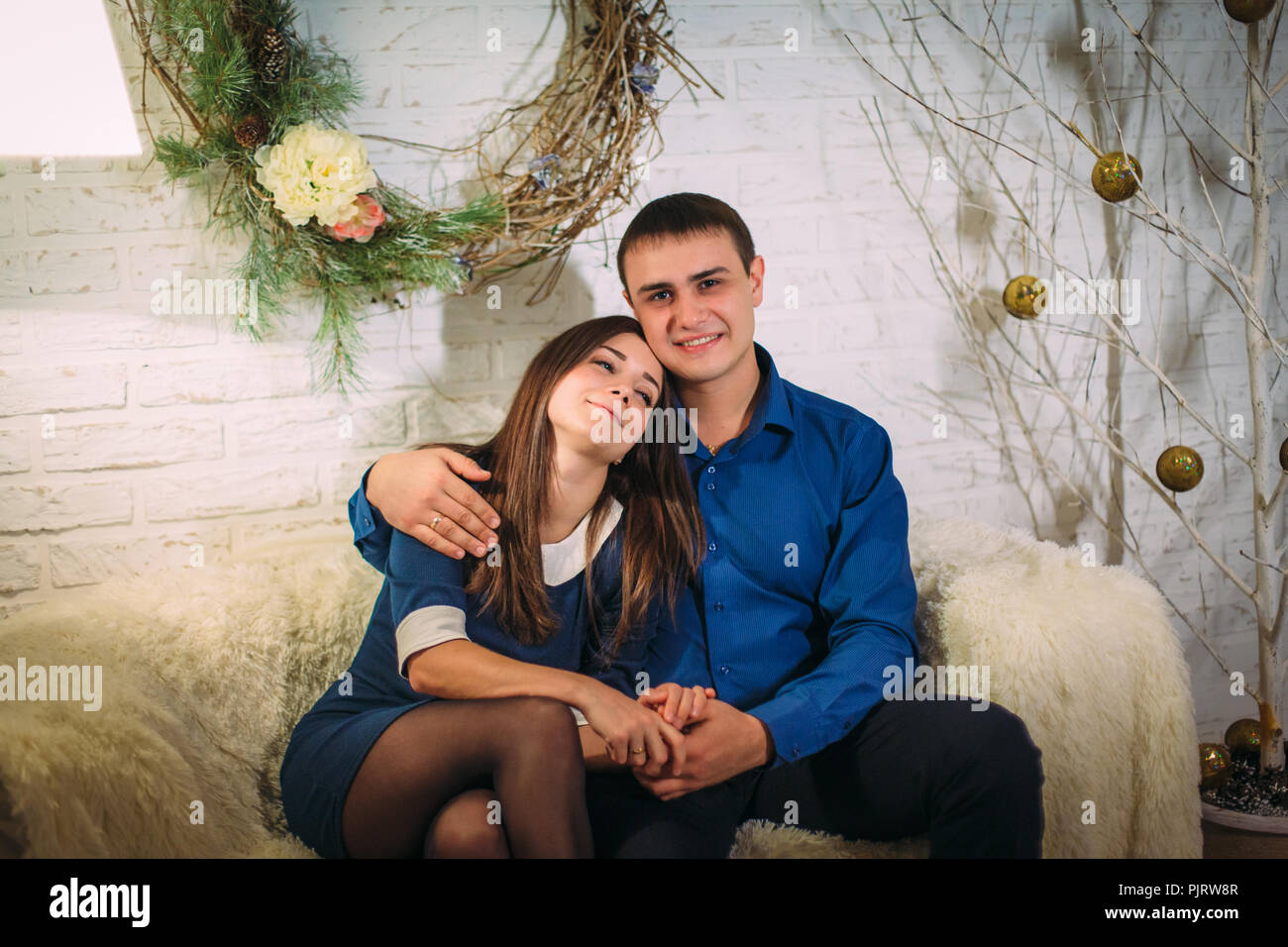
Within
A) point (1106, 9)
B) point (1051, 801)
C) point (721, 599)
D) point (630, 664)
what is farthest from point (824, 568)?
point (1106, 9)

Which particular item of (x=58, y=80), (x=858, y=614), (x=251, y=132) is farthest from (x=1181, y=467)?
(x=58, y=80)

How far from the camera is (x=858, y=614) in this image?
134 cm

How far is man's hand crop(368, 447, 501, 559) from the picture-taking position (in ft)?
3.97

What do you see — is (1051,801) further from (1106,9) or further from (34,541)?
(34,541)

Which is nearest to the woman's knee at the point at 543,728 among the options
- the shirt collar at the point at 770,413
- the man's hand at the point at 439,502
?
the man's hand at the point at 439,502

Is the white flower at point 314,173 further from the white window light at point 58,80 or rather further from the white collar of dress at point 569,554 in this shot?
the white collar of dress at point 569,554

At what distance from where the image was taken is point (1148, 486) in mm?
2043

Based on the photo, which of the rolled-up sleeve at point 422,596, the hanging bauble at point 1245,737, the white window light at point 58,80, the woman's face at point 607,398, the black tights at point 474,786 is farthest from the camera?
the hanging bauble at point 1245,737

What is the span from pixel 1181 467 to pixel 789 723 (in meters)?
0.95

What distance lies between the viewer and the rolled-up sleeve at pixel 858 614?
1.25 metres

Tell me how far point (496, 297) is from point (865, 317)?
28.0 inches

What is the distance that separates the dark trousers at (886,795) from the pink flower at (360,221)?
2.92ft

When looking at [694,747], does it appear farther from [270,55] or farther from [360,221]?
[270,55]

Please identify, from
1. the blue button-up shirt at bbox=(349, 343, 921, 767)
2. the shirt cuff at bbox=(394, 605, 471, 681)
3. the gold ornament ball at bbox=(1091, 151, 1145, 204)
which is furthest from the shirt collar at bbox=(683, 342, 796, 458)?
the gold ornament ball at bbox=(1091, 151, 1145, 204)
